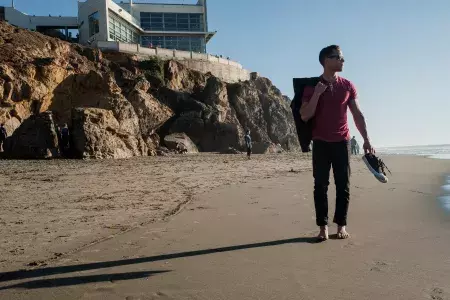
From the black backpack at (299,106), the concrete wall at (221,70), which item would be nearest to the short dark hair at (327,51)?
the black backpack at (299,106)

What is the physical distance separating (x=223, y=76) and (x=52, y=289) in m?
38.9

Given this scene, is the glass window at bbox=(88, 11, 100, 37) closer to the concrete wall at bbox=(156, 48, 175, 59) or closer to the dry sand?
the concrete wall at bbox=(156, 48, 175, 59)

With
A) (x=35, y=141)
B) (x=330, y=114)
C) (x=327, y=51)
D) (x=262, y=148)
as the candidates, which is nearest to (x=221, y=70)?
(x=262, y=148)

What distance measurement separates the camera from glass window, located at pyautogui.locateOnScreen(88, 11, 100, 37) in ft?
118

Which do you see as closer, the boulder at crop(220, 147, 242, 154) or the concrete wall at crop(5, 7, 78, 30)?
the boulder at crop(220, 147, 242, 154)

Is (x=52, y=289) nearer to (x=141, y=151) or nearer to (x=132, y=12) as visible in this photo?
(x=141, y=151)

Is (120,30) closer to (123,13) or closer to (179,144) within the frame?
(123,13)

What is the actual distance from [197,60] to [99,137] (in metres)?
24.0

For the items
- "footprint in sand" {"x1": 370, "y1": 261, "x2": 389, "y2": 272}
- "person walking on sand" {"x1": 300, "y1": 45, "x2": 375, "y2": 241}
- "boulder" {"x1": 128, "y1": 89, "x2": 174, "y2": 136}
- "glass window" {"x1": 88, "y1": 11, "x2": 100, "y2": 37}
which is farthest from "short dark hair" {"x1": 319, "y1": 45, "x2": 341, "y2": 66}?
"glass window" {"x1": 88, "y1": 11, "x2": 100, "y2": 37}

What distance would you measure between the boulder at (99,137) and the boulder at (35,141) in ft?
2.86

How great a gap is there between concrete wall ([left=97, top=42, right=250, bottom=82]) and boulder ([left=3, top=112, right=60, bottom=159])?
19408 millimetres

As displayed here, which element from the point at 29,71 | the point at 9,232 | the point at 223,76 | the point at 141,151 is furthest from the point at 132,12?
the point at 9,232

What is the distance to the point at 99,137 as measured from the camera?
15.3 meters

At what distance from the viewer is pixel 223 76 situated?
39.8 metres
